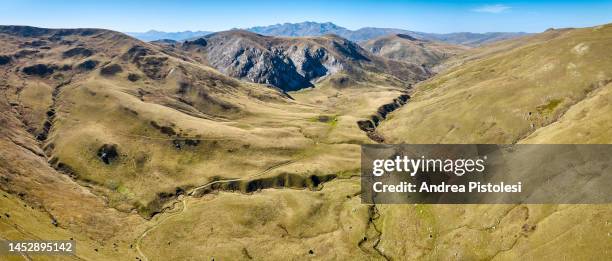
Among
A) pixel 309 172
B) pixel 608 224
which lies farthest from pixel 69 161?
pixel 608 224

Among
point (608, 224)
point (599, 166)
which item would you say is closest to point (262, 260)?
point (608, 224)

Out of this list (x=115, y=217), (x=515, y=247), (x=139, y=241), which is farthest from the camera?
(x=115, y=217)

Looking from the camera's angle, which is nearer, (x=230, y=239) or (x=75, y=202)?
(x=230, y=239)

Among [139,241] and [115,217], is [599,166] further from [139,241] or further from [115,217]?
[115,217]

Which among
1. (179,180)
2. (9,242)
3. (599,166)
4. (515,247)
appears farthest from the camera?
(179,180)

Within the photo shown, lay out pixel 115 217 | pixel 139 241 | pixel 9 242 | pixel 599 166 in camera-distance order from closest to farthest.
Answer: pixel 9 242
pixel 599 166
pixel 139 241
pixel 115 217

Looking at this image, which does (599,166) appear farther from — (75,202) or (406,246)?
(75,202)

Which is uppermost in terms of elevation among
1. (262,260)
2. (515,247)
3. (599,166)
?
(599,166)

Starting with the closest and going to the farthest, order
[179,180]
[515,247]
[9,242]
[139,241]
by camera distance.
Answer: [9,242]
[515,247]
[139,241]
[179,180]

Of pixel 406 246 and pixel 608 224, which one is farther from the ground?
pixel 608 224
